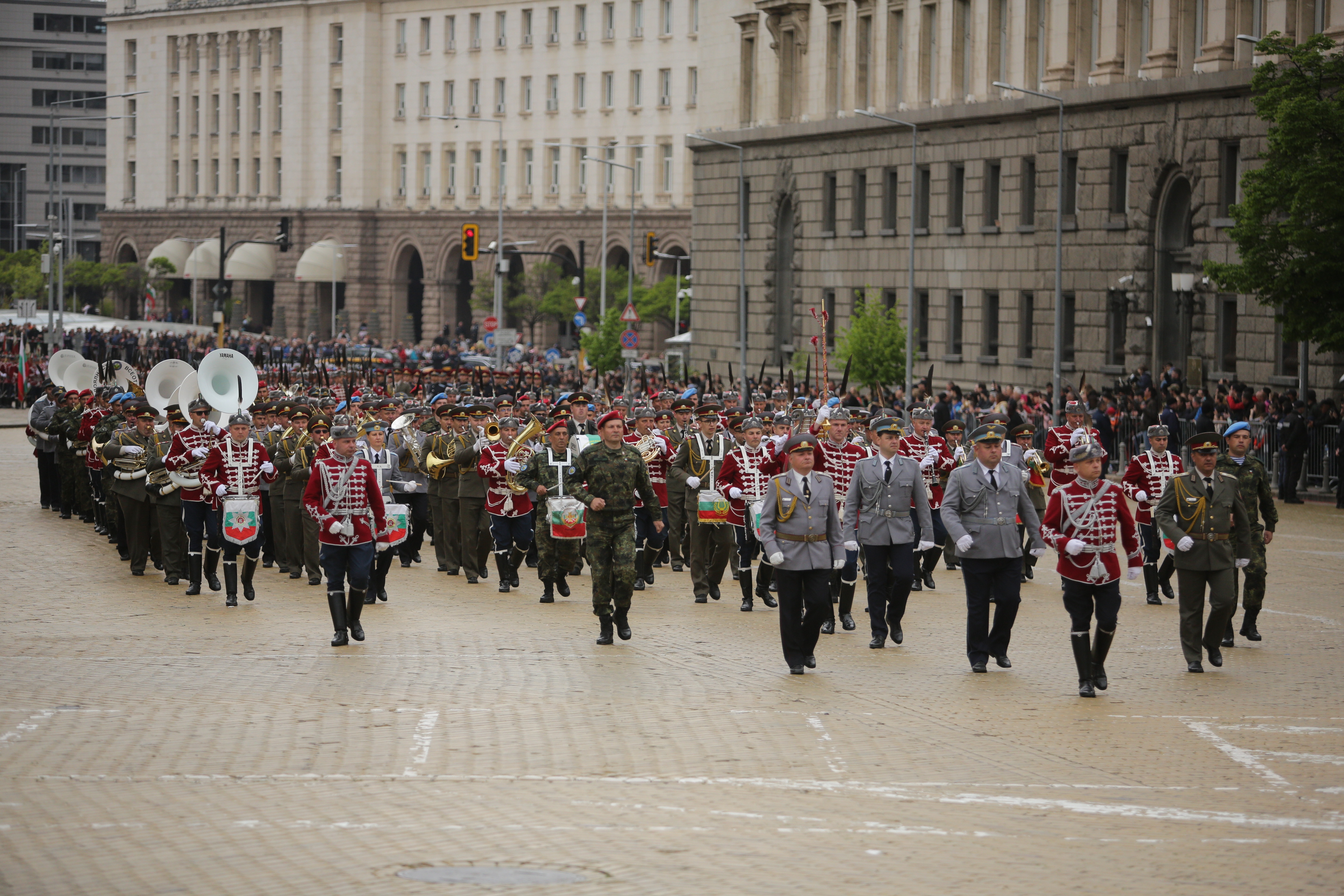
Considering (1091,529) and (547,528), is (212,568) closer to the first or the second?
(547,528)

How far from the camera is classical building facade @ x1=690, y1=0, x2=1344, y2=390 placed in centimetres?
4369

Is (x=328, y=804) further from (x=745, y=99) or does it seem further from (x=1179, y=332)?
(x=745, y=99)

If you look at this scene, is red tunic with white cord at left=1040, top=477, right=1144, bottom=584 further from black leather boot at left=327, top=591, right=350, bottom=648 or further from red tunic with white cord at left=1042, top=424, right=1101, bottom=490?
red tunic with white cord at left=1042, top=424, right=1101, bottom=490

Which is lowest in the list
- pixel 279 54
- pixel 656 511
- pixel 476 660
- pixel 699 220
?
pixel 476 660

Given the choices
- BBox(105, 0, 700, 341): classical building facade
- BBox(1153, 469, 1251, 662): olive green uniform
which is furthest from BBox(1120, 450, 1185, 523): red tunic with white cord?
BBox(105, 0, 700, 341): classical building facade

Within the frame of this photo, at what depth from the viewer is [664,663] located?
15773 millimetres

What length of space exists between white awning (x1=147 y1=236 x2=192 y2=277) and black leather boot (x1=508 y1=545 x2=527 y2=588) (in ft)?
300

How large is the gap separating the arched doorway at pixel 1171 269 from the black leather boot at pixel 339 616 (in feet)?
105

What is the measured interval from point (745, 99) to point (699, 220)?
15.0ft

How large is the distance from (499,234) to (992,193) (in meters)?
29.8

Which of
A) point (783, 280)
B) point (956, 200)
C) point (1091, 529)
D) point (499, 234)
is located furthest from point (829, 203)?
point (1091, 529)

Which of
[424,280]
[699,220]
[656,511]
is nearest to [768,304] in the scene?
[699,220]

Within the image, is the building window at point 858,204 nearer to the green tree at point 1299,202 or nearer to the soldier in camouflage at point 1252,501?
the green tree at point 1299,202

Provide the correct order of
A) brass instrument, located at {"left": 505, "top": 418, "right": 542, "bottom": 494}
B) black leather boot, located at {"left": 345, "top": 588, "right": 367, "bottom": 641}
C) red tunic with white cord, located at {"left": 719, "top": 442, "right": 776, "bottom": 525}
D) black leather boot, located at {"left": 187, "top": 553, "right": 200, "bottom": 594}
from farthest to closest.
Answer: brass instrument, located at {"left": 505, "top": 418, "right": 542, "bottom": 494} < black leather boot, located at {"left": 187, "top": 553, "right": 200, "bottom": 594} < red tunic with white cord, located at {"left": 719, "top": 442, "right": 776, "bottom": 525} < black leather boot, located at {"left": 345, "top": 588, "right": 367, "bottom": 641}
